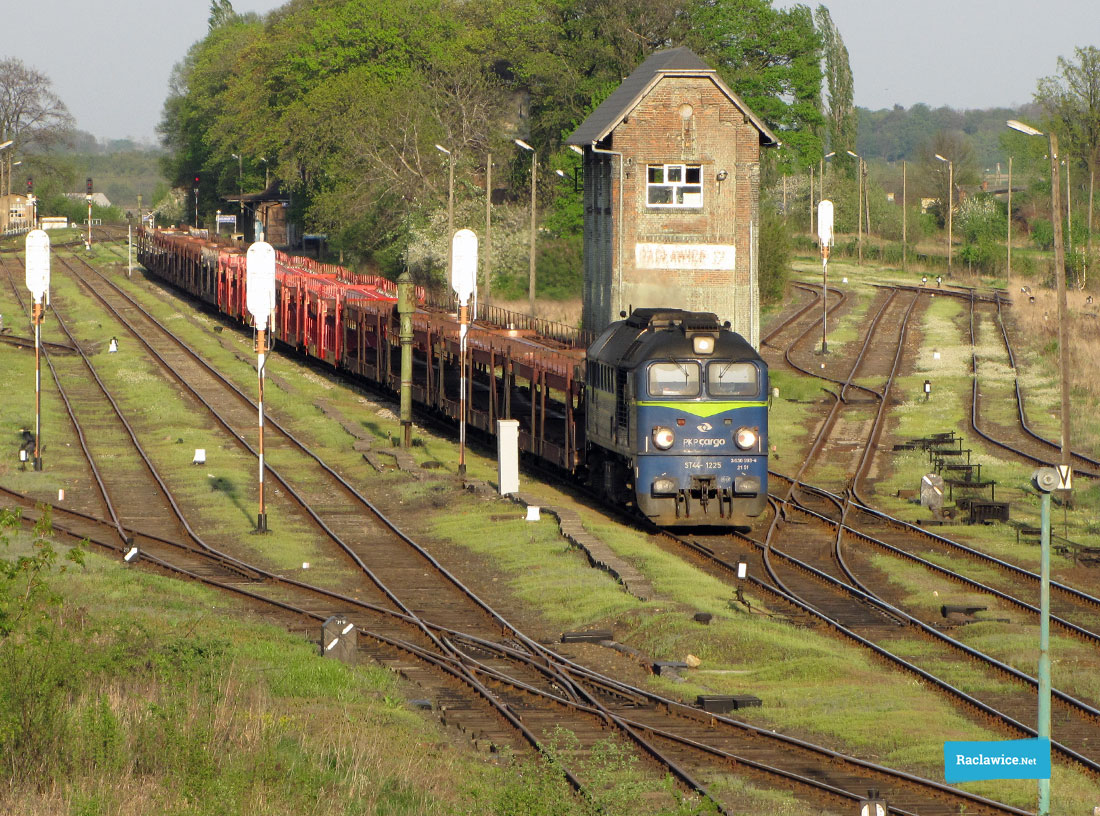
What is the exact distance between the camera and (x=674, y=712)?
51.1 ft

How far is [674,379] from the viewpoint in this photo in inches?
974

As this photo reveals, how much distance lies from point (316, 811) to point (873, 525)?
18230 mm

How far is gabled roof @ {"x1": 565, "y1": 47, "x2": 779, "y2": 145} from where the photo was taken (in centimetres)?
4597

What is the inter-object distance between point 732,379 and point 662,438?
5.35 ft

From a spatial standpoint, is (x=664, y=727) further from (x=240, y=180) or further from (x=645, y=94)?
(x=240, y=180)

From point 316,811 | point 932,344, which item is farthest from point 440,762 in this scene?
point 932,344

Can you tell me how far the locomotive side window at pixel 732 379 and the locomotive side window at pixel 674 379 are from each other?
0.24 meters

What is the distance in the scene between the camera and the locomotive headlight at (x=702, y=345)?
2484cm

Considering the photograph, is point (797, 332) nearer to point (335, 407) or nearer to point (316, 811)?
point (335, 407)

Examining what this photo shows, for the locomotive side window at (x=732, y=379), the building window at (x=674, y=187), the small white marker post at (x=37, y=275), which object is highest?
the building window at (x=674, y=187)

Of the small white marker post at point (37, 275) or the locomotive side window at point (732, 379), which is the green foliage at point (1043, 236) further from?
the locomotive side window at point (732, 379)

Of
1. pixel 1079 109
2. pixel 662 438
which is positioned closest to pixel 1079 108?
pixel 1079 109

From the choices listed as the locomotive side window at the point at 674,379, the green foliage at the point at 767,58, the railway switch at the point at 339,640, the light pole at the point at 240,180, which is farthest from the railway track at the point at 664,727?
the light pole at the point at 240,180

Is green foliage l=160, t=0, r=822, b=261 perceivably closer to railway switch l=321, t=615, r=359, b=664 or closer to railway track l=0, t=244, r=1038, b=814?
railway track l=0, t=244, r=1038, b=814
